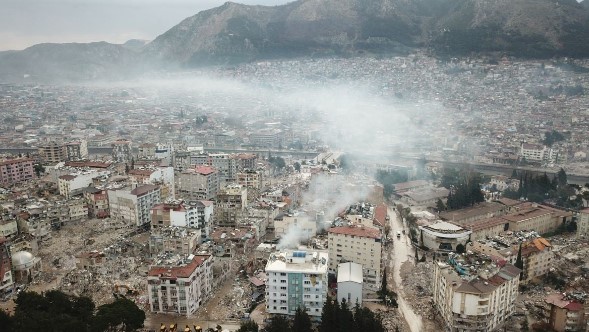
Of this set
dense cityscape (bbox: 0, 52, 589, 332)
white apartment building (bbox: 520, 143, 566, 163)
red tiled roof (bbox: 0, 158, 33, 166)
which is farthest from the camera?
white apartment building (bbox: 520, 143, 566, 163)

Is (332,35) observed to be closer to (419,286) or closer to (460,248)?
(460,248)

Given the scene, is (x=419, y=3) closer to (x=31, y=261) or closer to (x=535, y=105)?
(x=535, y=105)

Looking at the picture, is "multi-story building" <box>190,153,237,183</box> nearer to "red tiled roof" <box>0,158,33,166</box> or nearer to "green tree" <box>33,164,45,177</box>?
"green tree" <box>33,164,45,177</box>

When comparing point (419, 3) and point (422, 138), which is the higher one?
point (419, 3)

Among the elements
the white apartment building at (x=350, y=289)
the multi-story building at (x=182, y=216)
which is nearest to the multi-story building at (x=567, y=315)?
the white apartment building at (x=350, y=289)

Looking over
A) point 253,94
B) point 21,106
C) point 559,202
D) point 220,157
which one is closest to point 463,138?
point 559,202

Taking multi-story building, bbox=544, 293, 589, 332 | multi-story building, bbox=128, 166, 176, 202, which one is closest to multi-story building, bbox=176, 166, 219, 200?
multi-story building, bbox=128, 166, 176, 202

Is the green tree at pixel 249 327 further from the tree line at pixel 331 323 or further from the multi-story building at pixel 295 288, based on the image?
the multi-story building at pixel 295 288
